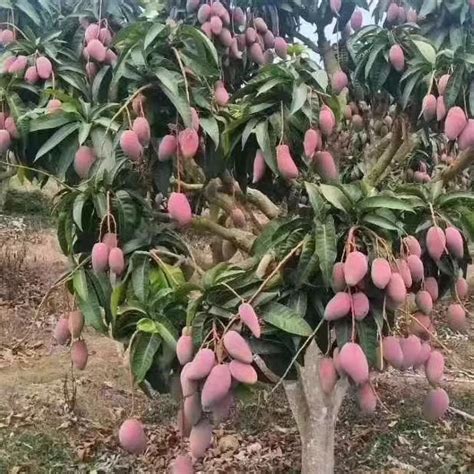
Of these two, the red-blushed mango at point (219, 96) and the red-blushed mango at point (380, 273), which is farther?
the red-blushed mango at point (219, 96)

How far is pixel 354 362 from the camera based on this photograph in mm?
1096

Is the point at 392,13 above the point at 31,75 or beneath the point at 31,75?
above

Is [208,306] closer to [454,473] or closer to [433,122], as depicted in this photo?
[433,122]

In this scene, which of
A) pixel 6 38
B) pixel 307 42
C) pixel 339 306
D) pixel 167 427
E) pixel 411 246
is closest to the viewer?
pixel 339 306

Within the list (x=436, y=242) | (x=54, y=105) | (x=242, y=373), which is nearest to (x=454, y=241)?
(x=436, y=242)

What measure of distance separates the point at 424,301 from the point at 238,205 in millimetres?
719

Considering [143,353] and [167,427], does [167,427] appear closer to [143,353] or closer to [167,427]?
[167,427]

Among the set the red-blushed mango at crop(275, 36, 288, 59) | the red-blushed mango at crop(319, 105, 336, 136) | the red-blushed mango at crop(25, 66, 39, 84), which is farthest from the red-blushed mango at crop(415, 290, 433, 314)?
the red-blushed mango at crop(25, 66, 39, 84)

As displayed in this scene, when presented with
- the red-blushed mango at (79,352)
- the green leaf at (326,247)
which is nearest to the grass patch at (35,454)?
the red-blushed mango at (79,352)

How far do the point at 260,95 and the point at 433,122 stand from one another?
0.50m

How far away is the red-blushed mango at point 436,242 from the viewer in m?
Result: 1.27

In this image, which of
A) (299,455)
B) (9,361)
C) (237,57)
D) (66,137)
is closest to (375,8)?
(237,57)

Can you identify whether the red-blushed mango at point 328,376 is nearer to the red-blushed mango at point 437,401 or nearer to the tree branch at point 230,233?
the red-blushed mango at point 437,401

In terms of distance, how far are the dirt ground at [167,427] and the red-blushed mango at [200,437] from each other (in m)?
0.72
